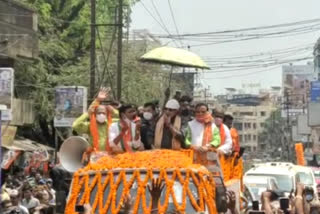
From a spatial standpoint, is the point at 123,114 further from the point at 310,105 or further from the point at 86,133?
the point at 310,105

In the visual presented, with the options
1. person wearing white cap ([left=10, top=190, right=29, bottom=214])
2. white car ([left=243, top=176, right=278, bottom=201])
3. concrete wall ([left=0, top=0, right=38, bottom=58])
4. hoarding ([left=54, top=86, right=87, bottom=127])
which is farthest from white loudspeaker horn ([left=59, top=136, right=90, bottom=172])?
hoarding ([left=54, top=86, right=87, bottom=127])

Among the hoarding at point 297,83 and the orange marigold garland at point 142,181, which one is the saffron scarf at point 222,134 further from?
the hoarding at point 297,83

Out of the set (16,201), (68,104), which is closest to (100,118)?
(16,201)

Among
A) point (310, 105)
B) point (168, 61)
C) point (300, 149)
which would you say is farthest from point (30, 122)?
point (310, 105)

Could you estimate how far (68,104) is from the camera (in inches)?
1085

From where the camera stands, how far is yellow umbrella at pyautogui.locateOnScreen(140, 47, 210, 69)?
13227 mm

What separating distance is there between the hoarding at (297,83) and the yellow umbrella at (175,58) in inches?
3190

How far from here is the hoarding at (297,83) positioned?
323 feet

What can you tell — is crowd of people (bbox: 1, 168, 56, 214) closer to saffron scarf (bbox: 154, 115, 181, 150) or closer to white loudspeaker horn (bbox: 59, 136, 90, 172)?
white loudspeaker horn (bbox: 59, 136, 90, 172)

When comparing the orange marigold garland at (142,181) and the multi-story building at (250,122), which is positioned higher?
the orange marigold garland at (142,181)

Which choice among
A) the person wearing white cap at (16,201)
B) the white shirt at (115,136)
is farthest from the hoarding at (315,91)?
the white shirt at (115,136)

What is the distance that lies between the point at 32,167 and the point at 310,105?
31.3 meters

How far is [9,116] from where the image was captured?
17938mm

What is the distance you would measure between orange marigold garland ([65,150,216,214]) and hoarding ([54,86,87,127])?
18.4 m
